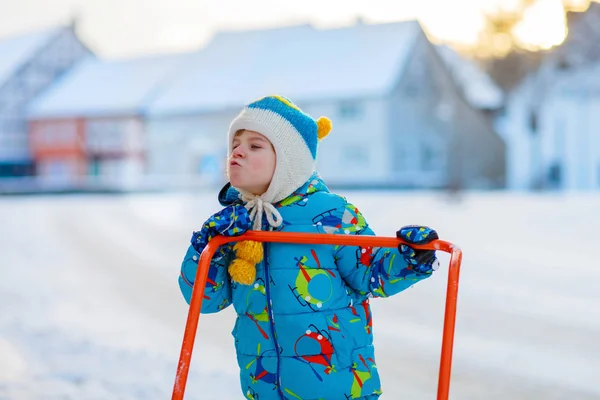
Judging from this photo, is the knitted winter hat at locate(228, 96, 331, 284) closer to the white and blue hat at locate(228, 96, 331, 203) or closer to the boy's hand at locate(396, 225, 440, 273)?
the white and blue hat at locate(228, 96, 331, 203)

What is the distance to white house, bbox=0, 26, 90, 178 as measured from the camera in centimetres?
2777

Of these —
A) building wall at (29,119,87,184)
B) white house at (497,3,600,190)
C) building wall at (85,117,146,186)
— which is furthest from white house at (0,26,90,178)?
white house at (497,3,600,190)

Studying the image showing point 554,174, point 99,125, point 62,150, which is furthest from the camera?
point 62,150

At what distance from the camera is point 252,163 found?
1.66 metres

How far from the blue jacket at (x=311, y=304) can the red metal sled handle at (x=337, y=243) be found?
0.06 meters

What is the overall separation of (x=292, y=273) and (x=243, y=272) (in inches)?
3.7

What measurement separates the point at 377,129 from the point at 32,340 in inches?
698

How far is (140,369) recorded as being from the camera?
11.3 feet

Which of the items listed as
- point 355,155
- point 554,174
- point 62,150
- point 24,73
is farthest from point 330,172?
point 24,73

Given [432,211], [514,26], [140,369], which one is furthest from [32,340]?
[514,26]

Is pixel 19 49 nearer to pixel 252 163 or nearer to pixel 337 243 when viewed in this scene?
pixel 252 163

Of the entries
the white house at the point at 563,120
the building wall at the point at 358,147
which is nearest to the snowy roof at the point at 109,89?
the building wall at the point at 358,147

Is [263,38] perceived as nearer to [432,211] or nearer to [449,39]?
[449,39]

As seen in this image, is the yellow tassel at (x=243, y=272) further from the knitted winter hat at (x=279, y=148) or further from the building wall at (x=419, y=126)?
the building wall at (x=419, y=126)
